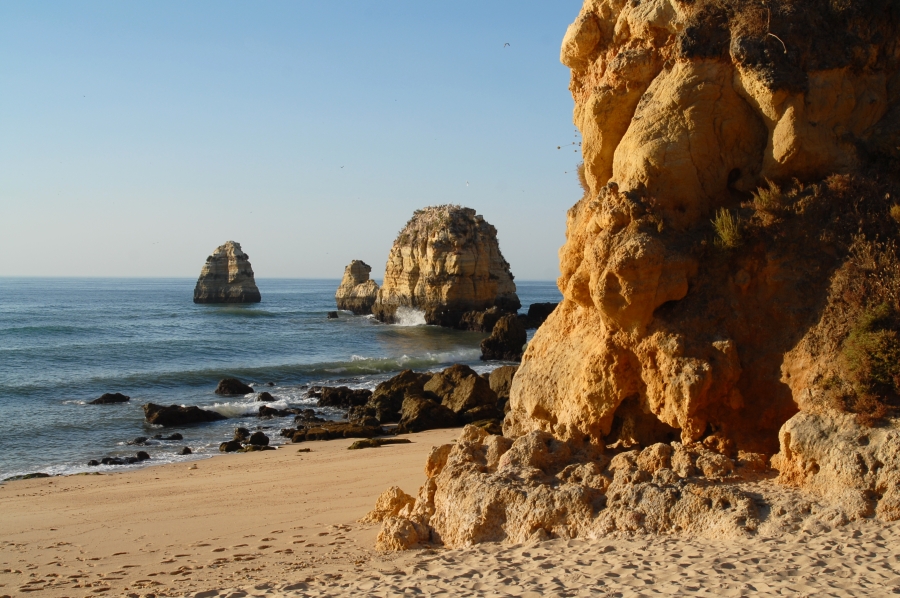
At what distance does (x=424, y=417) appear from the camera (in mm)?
18922

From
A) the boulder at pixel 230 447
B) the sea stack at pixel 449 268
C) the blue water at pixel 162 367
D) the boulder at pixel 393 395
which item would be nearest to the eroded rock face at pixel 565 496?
the boulder at pixel 230 447

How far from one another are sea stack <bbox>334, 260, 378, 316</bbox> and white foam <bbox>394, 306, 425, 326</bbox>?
9038 mm

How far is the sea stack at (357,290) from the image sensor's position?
65812mm

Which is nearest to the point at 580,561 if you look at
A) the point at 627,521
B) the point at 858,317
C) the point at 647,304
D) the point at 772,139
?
the point at 627,521

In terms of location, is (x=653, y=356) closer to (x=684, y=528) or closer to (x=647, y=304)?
(x=647, y=304)

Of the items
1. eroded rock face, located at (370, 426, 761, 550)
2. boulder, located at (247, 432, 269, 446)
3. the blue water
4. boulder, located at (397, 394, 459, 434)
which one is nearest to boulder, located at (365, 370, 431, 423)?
boulder, located at (397, 394, 459, 434)

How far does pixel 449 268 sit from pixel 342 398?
28.5 m

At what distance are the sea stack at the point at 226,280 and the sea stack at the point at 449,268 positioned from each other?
29.6 metres

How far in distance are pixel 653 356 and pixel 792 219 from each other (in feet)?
6.65

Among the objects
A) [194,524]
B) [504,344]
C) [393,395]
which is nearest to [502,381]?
[393,395]

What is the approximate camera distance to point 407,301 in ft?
181

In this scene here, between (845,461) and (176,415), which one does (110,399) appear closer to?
(176,415)

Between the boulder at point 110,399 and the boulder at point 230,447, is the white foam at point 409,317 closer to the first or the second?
the boulder at point 110,399

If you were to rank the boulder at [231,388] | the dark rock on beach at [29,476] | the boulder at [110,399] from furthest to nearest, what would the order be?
1. the boulder at [231,388]
2. the boulder at [110,399]
3. the dark rock on beach at [29,476]
